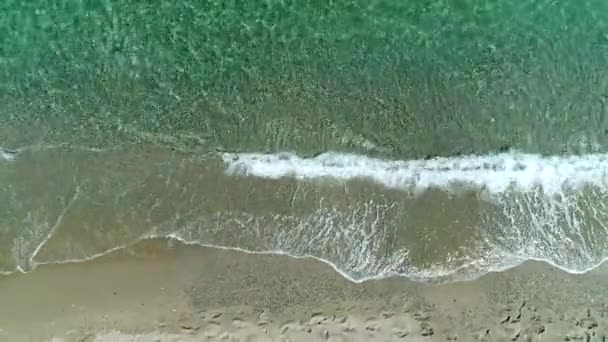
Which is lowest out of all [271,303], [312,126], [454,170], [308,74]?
[271,303]

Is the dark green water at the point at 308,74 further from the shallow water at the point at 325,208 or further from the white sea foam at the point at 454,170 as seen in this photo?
the shallow water at the point at 325,208

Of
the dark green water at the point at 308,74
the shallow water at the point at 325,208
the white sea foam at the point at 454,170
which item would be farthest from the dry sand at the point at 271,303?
the dark green water at the point at 308,74

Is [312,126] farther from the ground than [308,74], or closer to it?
closer to it

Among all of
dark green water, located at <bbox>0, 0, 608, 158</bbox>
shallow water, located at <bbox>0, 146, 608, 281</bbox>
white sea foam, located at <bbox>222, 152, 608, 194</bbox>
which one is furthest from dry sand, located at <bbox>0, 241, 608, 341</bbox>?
dark green water, located at <bbox>0, 0, 608, 158</bbox>

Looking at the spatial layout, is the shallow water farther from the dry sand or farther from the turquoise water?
the dry sand

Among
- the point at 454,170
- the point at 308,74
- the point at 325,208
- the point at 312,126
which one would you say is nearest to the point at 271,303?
the point at 325,208

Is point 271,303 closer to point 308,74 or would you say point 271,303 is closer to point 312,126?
point 312,126
